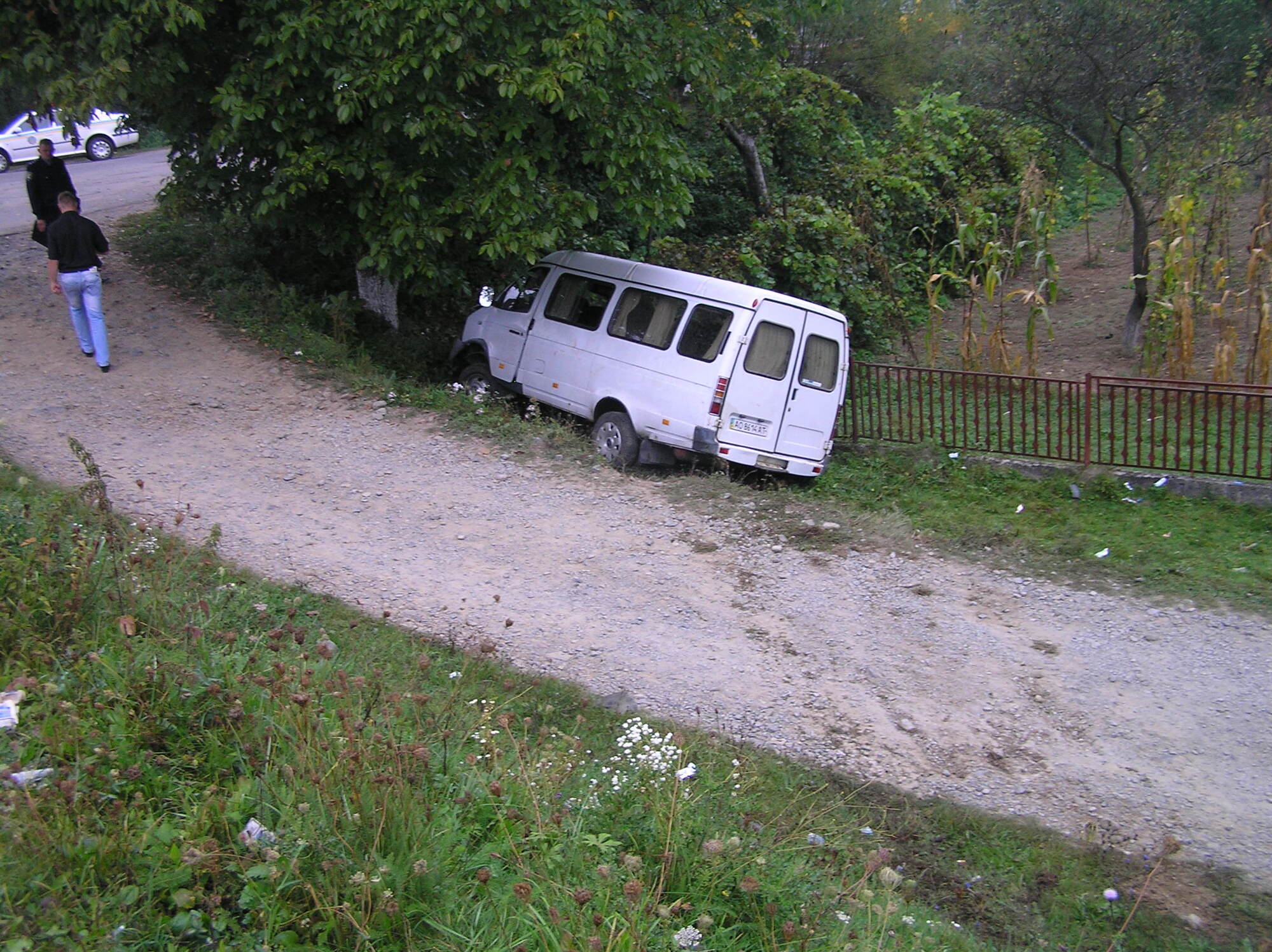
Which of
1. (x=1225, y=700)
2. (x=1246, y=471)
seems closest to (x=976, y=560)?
(x=1225, y=700)

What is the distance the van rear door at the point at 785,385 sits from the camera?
9.77 meters

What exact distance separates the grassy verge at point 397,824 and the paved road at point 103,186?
12.0 meters

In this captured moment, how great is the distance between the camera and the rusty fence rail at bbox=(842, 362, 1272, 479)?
9.24m

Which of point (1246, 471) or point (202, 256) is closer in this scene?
point (1246, 471)

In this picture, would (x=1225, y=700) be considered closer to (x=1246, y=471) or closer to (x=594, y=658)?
(x=1246, y=471)

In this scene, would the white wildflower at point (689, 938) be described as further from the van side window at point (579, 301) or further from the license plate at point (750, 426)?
the van side window at point (579, 301)

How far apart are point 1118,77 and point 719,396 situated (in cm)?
925

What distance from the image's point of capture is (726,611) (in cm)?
746

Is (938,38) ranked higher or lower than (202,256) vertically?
higher

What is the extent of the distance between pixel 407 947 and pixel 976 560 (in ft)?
21.5

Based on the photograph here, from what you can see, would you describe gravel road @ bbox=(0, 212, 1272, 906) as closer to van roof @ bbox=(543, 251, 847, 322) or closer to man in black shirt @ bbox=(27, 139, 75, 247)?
van roof @ bbox=(543, 251, 847, 322)

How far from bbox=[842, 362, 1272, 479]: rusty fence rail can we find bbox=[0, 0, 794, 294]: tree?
11.2 feet

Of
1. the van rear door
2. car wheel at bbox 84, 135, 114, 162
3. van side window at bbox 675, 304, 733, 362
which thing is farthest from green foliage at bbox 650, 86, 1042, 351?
car wheel at bbox 84, 135, 114, 162

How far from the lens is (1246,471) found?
30.1ft
